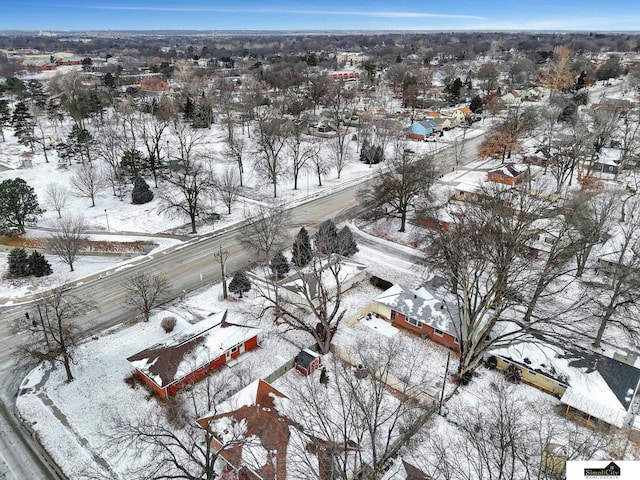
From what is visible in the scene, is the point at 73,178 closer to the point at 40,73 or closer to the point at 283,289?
the point at 283,289

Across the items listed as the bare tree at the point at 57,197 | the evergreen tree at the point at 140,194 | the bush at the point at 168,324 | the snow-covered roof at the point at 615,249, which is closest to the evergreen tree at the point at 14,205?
the bare tree at the point at 57,197

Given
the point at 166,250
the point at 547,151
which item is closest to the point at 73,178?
the point at 166,250

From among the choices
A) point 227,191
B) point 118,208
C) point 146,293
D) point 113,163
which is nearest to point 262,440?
point 146,293

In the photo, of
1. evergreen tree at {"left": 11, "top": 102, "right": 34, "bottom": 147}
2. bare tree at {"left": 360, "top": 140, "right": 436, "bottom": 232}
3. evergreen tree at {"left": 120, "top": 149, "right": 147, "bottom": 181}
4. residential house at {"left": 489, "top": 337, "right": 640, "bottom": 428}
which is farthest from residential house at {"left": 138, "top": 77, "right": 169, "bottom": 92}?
residential house at {"left": 489, "top": 337, "right": 640, "bottom": 428}

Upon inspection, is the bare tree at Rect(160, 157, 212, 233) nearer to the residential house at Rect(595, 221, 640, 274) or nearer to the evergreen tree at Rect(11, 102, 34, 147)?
the evergreen tree at Rect(11, 102, 34, 147)

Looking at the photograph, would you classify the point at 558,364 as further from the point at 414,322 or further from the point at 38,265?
the point at 38,265

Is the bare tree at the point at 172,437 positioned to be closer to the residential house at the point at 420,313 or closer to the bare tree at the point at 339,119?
the residential house at the point at 420,313
